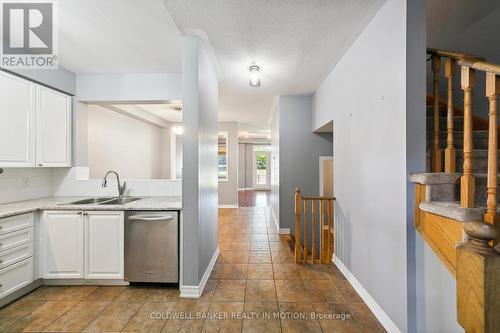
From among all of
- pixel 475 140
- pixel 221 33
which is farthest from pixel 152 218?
pixel 475 140

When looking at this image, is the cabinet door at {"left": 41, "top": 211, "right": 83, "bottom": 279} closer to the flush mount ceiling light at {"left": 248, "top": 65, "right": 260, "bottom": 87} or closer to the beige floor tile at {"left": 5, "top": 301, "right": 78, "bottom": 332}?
the beige floor tile at {"left": 5, "top": 301, "right": 78, "bottom": 332}

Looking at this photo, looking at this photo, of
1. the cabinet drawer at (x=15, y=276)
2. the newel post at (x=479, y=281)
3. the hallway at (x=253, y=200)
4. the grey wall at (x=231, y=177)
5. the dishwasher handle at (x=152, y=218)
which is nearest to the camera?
the newel post at (x=479, y=281)

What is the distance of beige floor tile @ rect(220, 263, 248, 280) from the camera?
2744 mm

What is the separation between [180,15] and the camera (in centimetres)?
206

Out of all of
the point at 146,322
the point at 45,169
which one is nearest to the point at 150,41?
the point at 45,169

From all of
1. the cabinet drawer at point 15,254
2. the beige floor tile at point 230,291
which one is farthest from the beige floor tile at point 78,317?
the beige floor tile at point 230,291

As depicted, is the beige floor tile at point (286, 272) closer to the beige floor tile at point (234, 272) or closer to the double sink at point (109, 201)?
the beige floor tile at point (234, 272)

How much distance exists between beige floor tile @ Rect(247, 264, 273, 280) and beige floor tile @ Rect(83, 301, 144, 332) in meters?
1.24

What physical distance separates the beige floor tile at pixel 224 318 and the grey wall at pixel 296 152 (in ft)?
8.21

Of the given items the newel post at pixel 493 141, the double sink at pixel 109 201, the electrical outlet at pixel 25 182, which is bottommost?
the double sink at pixel 109 201

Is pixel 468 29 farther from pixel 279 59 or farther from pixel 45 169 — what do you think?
pixel 45 169

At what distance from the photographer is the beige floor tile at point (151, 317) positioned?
1.89 meters

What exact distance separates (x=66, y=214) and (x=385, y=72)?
3505mm

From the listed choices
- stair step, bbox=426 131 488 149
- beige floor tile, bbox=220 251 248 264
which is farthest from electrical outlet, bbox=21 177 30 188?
stair step, bbox=426 131 488 149
